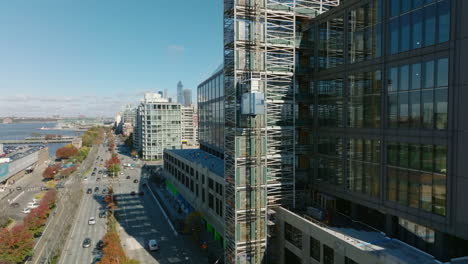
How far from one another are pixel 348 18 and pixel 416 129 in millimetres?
14609

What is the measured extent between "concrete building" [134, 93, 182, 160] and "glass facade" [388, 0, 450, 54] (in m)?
145

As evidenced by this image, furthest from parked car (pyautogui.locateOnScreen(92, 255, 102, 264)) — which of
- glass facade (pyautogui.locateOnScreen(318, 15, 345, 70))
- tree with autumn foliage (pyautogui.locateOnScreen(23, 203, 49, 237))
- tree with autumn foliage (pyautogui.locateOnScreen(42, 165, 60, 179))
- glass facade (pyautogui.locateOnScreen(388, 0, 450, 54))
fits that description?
tree with autumn foliage (pyautogui.locateOnScreen(42, 165, 60, 179))

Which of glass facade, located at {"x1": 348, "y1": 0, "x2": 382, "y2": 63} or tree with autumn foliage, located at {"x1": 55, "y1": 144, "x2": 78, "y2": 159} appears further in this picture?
tree with autumn foliage, located at {"x1": 55, "y1": 144, "x2": 78, "y2": 159}

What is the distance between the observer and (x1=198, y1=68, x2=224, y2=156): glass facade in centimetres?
6875

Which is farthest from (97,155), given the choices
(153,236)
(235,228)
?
(235,228)

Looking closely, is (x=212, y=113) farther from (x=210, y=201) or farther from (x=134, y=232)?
(x=134, y=232)

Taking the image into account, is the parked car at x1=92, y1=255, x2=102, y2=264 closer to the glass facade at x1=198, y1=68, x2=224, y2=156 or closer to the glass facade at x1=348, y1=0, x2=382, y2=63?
the glass facade at x1=198, y1=68, x2=224, y2=156

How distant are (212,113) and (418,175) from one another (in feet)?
176

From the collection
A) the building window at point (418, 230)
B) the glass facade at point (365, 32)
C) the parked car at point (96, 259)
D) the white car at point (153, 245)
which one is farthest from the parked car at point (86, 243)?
the glass facade at point (365, 32)

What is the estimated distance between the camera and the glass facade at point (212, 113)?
226 feet

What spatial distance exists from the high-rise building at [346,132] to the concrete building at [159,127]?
424 ft

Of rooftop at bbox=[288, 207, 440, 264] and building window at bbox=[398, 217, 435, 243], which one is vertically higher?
building window at bbox=[398, 217, 435, 243]

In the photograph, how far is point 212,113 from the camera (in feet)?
250

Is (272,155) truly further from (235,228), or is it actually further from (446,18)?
(446,18)
